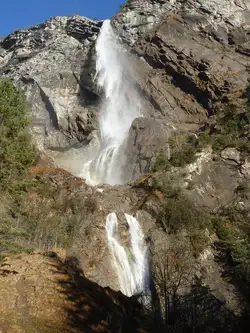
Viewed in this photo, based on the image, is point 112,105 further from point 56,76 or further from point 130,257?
point 130,257

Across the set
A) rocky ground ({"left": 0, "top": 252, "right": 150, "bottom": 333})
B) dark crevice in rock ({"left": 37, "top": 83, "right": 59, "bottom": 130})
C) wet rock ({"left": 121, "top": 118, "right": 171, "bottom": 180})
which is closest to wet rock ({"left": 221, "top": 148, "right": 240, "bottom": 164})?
wet rock ({"left": 121, "top": 118, "right": 171, "bottom": 180})

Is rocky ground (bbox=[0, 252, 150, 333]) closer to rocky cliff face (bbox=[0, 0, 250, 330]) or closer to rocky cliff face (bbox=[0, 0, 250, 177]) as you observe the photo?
rocky cliff face (bbox=[0, 0, 250, 330])

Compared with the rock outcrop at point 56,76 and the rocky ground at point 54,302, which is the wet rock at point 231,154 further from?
the rocky ground at point 54,302

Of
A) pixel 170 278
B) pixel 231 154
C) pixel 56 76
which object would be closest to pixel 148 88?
pixel 56 76

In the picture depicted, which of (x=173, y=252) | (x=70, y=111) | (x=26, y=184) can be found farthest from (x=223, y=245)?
(x=70, y=111)

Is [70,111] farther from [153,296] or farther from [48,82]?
[153,296]

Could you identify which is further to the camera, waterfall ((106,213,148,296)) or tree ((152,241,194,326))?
waterfall ((106,213,148,296))
